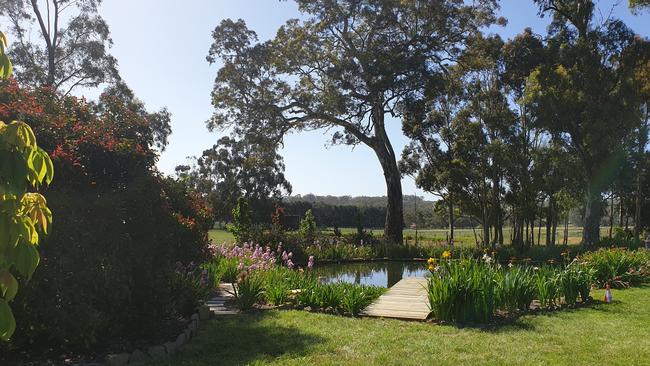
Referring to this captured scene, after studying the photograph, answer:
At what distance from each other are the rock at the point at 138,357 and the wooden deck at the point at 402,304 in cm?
355

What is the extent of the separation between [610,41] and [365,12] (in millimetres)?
10090

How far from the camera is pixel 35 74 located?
967 inches

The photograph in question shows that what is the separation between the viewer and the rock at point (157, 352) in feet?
17.0

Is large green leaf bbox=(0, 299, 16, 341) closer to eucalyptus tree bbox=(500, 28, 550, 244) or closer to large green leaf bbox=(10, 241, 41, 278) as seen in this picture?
large green leaf bbox=(10, 241, 41, 278)

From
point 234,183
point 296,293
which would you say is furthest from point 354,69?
point 234,183

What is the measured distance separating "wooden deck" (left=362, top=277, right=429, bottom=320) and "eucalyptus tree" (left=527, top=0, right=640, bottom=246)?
13.2 meters

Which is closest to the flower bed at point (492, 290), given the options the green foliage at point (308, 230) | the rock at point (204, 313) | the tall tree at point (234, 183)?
the rock at point (204, 313)

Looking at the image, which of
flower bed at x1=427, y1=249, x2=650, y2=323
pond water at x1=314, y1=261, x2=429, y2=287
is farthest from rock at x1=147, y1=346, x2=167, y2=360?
pond water at x1=314, y1=261, x2=429, y2=287

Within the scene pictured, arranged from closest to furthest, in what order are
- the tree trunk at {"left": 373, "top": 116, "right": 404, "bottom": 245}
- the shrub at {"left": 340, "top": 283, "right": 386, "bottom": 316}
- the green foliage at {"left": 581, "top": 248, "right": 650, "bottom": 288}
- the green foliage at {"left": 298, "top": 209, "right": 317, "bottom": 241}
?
the shrub at {"left": 340, "top": 283, "right": 386, "bottom": 316} < the green foliage at {"left": 581, "top": 248, "right": 650, "bottom": 288} < the green foliage at {"left": 298, "top": 209, "right": 317, "bottom": 241} < the tree trunk at {"left": 373, "top": 116, "right": 404, "bottom": 245}

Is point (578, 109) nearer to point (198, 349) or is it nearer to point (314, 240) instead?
point (314, 240)

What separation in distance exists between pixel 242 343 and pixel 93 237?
2.03 metres

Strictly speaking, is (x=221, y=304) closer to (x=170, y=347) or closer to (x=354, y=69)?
(x=170, y=347)

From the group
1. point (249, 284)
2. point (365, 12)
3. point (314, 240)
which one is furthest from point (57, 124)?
point (365, 12)

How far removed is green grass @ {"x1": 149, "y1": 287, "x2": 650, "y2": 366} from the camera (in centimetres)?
510
